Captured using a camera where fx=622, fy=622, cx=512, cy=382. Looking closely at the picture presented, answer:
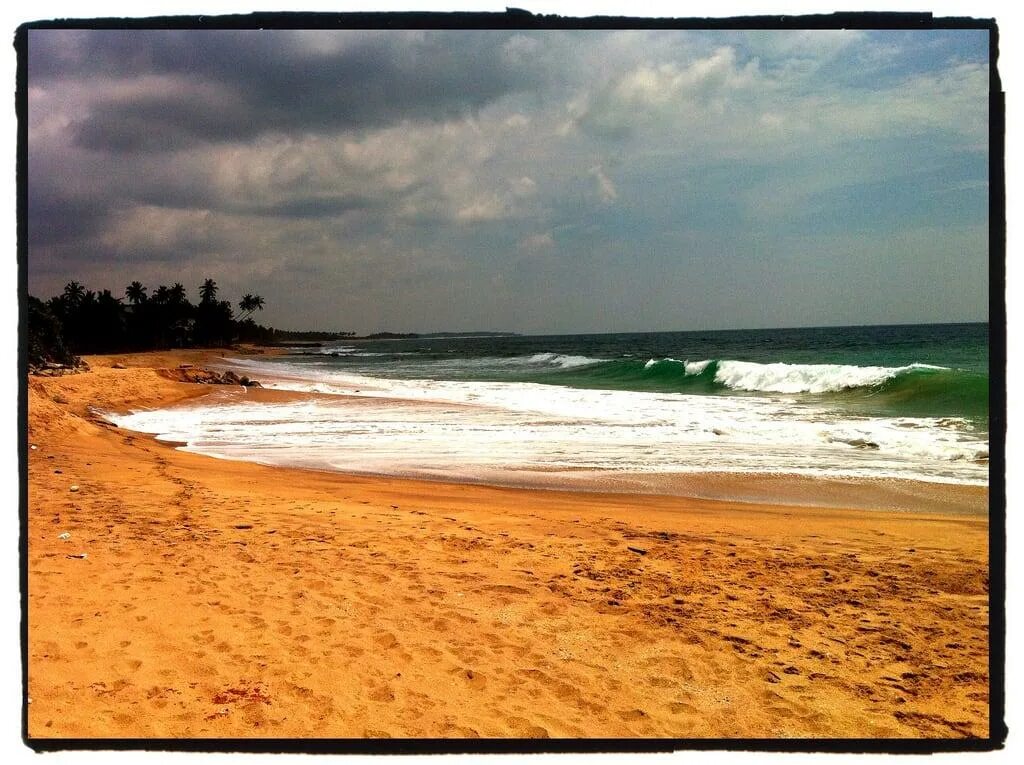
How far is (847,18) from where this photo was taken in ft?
8.29

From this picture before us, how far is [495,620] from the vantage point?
3428 millimetres

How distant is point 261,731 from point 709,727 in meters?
1.88

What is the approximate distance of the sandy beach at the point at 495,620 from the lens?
2674mm

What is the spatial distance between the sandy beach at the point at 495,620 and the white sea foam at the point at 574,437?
1.88 m

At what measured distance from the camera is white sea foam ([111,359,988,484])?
7.43 meters

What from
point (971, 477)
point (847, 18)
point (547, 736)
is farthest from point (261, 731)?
point (971, 477)

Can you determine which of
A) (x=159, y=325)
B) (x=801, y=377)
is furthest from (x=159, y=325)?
(x=801, y=377)

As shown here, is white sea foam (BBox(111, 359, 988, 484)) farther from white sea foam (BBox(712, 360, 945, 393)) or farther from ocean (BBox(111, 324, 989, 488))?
white sea foam (BBox(712, 360, 945, 393))

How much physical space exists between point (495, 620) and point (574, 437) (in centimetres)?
617

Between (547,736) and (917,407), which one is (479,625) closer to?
(547,736)

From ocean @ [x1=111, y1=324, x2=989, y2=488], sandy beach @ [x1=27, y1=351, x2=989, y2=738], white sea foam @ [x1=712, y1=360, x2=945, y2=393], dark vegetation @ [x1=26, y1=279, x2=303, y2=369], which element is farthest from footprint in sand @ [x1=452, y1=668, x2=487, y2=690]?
dark vegetation @ [x1=26, y1=279, x2=303, y2=369]

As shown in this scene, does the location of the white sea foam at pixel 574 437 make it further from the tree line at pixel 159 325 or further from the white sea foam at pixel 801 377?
the tree line at pixel 159 325

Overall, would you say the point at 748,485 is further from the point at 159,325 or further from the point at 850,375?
the point at 159,325

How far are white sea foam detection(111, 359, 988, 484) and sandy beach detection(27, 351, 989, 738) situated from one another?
1880 millimetres
